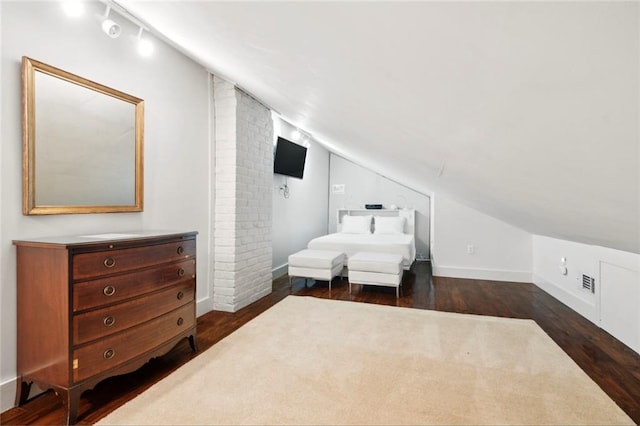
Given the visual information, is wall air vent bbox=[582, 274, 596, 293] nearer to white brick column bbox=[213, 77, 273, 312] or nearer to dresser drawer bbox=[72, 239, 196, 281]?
white brick column bbox=[213, 77, 273, 312]

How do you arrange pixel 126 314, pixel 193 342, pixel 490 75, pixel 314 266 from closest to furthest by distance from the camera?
1. pixel 490 75
2. pixel 126 314
3. pixel 193 342
4. pixel 314 266

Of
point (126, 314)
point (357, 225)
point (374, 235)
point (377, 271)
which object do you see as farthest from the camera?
point (357, 225)

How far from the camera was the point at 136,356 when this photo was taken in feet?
5.59

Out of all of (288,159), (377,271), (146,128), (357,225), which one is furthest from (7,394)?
(357,225)

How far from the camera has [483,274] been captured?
4.38 m

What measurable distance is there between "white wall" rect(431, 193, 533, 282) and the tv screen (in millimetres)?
2242

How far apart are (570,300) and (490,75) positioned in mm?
3512

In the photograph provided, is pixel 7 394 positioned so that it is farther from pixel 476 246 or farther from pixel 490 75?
pixel 476 246

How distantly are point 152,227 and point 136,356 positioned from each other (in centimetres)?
105

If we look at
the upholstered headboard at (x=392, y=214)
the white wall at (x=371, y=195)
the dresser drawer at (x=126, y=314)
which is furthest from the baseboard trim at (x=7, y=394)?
the white wall at (x=371, y=195)

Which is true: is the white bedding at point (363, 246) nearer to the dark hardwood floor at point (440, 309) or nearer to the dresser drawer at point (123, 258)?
the dark hardwood floor at point (440, 309)

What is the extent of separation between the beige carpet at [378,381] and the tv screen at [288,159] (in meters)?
2.44

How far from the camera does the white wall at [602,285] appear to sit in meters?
2.20

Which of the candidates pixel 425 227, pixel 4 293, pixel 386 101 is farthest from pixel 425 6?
pixel 425 227
